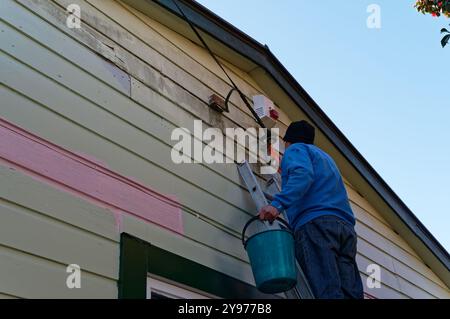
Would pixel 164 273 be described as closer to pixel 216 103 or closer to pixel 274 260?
pixel 274 260

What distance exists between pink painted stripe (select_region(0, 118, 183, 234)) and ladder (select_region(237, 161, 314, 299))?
659 mm

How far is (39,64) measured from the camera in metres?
3.28

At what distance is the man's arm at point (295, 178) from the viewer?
3.66 meters

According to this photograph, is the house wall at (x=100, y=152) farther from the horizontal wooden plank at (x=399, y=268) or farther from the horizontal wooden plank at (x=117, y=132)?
the horizontal wooden plank at (x=399, y=268)

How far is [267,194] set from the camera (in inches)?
176

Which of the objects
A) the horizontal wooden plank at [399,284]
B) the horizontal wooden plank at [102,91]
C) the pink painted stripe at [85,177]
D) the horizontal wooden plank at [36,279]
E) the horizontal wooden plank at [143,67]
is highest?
the horizontal wooden plank at [143,67]

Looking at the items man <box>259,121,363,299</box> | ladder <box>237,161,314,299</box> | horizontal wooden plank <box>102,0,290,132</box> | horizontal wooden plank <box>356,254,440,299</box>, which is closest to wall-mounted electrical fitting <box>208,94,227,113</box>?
horizontal wooden plank <box>102,0,290,132</box>

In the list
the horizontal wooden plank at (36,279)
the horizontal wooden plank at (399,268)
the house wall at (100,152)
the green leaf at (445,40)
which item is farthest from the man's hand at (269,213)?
the horizontal wooden plank at (399,268)

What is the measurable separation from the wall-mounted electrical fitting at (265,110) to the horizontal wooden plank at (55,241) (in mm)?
2325

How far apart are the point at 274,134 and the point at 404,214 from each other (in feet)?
8.32

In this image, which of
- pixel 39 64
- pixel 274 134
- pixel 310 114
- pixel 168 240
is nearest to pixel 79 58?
pixel 39 64

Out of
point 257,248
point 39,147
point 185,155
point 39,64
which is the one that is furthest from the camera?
point 185,155

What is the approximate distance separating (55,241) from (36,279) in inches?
8.6
